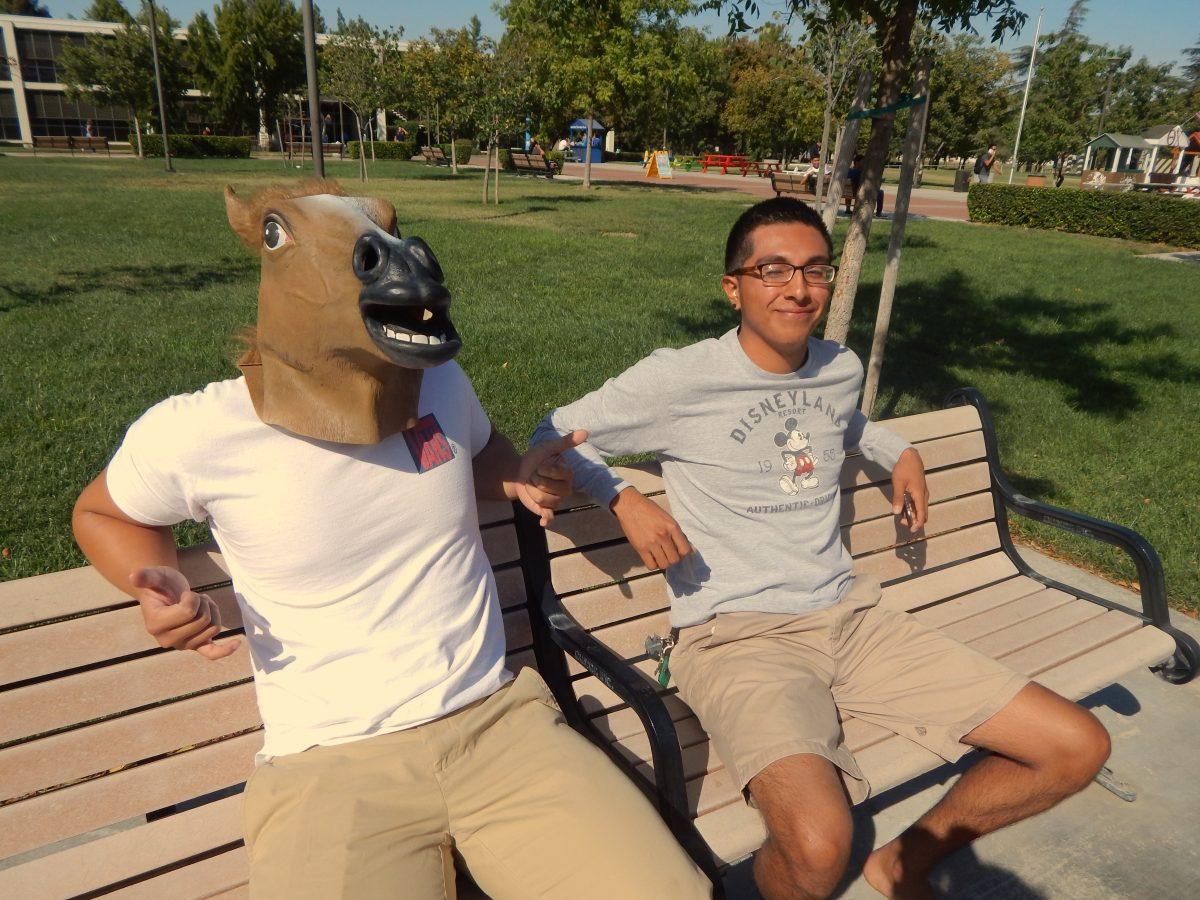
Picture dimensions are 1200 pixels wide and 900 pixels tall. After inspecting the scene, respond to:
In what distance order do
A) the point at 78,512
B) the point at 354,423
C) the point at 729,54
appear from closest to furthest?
1. the point at 354,423
2. the point at 78,512
3. the point at 729,54

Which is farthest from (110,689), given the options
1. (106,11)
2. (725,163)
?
(106,11)

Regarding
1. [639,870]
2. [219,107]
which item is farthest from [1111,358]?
[219,107]

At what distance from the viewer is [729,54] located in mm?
53344

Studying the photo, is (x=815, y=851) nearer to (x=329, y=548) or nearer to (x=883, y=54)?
(x=329, y=548)

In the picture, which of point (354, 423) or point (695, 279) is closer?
point (354, 423)

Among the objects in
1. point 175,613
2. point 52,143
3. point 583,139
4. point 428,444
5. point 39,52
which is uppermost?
point 39,52

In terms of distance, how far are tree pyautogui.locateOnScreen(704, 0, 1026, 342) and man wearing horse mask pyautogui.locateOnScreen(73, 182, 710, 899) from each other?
3176 mm

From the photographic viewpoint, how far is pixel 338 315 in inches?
62.2

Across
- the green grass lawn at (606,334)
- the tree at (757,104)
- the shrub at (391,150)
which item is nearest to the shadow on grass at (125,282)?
the green grass lawn at (606,334)

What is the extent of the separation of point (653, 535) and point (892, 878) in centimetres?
116

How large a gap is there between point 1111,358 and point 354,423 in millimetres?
8107

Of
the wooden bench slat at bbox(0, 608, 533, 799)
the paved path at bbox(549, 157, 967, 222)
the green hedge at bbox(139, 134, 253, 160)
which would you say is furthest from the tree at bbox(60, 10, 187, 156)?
the wooden bench slat at bbox(0, 608, 533, 799)

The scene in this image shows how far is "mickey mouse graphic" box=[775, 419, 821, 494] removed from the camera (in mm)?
2543

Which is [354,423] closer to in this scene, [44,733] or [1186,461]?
[44,733]
